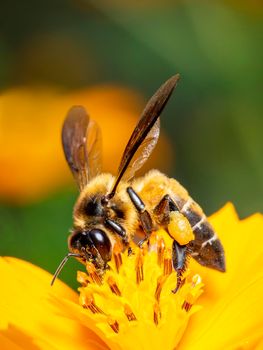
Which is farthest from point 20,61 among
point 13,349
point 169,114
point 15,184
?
point 13,349

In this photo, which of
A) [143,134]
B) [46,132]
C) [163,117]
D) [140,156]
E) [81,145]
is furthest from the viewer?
[163,117]

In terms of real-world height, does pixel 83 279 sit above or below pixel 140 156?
below

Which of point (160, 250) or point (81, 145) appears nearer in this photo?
point (160, 250)

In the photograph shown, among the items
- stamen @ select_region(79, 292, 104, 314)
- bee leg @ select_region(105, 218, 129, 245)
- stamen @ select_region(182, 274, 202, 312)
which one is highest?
bee leg @ select_region(105, 218, 129, 245)

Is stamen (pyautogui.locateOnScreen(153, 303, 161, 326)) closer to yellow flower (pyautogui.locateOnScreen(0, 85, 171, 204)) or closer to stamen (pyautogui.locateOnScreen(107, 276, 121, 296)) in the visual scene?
stamen (pyautogui.locateOnScreen(107, 276, 121, 296))

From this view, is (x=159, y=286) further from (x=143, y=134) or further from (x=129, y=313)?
(x=143, y=134)

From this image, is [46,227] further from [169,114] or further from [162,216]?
[169,114]

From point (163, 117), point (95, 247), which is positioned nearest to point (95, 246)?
point (95, 247)

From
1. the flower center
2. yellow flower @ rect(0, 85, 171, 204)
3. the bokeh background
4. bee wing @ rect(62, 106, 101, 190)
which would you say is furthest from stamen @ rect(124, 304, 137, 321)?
yellow flower @ rect(0, 85, 171, 204)
